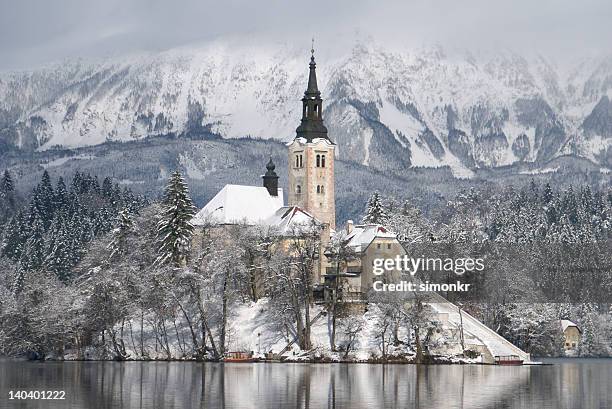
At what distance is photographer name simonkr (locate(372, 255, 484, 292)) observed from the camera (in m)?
120

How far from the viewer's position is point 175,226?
12538 centimetres

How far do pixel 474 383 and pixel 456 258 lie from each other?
152 ft

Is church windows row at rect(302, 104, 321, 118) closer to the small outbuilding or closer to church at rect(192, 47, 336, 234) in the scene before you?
church at rect(192, 47, 336, 234)

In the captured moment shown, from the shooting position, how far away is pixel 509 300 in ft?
423

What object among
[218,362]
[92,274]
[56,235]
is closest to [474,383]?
[218,362]

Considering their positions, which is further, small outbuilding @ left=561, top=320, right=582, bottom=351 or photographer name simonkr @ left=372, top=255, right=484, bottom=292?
small outbuilding @ left=561, top=320, right=582, bottom=351

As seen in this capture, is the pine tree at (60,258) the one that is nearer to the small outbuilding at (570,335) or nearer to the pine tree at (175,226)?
the pine tree at (175,226)

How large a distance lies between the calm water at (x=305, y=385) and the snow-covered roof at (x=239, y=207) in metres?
28.7

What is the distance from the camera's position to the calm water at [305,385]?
7188 cm

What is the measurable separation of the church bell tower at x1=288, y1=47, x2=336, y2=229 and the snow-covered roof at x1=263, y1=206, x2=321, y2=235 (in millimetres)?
4051

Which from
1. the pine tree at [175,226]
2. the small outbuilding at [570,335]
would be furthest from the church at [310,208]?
the small outbuilding at [570,335]

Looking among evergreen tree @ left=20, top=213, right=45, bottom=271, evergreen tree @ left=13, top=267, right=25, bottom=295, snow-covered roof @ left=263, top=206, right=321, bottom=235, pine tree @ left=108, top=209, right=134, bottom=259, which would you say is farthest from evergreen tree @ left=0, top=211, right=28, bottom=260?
snow-covered roof @ left=263, top=206, right=321, bottom=235

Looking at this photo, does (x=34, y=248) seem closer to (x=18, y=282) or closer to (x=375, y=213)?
(x=18, y=282)

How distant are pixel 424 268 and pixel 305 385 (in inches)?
1940
